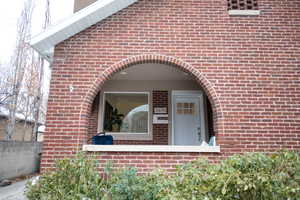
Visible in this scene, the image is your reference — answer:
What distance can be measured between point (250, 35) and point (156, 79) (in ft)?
10.2

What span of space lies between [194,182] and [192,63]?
268cm

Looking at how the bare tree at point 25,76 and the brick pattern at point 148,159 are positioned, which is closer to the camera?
the brick pattern at point 148,159

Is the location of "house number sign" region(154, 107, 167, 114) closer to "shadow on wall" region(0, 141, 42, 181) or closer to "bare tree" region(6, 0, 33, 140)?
"shadow on wall" region(0, 141, 42, 181)

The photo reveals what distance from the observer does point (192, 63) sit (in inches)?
167

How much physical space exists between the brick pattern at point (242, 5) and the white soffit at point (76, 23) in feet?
7.75

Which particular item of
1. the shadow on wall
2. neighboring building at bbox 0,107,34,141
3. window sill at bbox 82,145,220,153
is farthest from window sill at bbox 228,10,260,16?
neighboring building at bbox 0,107,34,141

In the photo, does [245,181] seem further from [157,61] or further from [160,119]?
[160,119]

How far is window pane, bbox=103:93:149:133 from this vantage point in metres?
6.37

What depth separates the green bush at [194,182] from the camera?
2.05 meters

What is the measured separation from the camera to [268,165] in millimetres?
2260

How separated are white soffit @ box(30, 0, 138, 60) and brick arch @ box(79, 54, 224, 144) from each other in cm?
116

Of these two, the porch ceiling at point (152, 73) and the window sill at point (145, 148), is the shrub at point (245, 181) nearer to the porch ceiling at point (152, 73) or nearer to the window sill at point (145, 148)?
the window sill at point (145, 148)

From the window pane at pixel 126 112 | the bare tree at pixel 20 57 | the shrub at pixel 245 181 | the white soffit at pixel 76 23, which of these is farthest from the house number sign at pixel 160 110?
the bare tree at pixel 20 57

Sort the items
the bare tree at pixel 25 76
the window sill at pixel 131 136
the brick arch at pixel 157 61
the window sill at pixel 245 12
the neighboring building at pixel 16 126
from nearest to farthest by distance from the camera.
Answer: the brick arch at pixel 157 61 → the window sill at pixel 245 12 → the window sill at pixel 131 136 → the bare tree at pixel 25 76 → the neighboring building at pixel 16 126
